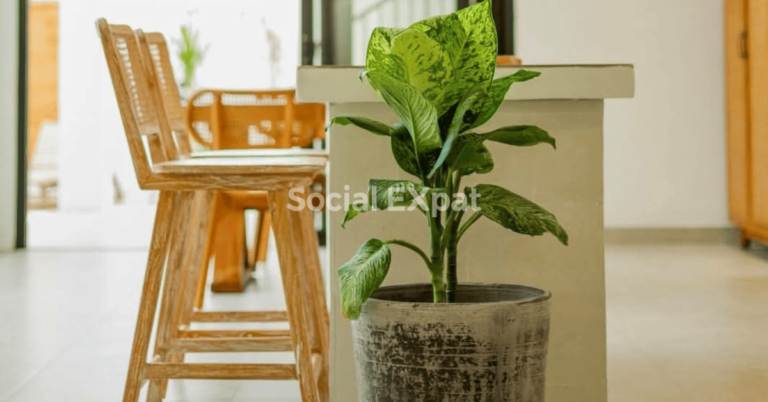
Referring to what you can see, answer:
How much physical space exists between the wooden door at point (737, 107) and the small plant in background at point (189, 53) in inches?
146

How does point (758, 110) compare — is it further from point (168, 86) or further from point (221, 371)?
point (221, 371)

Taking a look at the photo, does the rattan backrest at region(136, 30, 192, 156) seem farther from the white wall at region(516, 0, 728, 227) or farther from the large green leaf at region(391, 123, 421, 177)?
the white wall at region(516, 0, 728, 227)

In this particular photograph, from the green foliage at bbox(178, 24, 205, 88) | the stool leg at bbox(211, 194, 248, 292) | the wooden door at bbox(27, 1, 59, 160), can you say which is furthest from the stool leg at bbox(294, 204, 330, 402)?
the wooden door at bbox(27, 1, 59, 160)

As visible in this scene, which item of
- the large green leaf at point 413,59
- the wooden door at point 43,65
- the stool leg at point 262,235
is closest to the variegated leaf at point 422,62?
the large green leaf at point 413,59

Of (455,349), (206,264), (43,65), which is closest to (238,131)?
(206,264)

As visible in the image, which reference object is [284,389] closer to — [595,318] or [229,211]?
[595,318]

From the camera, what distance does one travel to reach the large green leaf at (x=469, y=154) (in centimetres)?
140

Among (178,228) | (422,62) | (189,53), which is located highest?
(189,53)

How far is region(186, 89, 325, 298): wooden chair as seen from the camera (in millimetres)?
3805

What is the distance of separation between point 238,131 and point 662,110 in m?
3.10

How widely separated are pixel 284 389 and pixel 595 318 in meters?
0.95

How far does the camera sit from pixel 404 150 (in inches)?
57.0

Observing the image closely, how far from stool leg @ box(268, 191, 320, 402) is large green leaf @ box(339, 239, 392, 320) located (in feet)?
1.79

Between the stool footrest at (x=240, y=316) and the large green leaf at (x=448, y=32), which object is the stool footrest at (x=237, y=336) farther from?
the large green leaf at (x=448, y=32)
